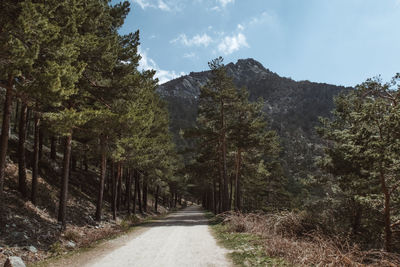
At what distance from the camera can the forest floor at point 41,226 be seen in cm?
861

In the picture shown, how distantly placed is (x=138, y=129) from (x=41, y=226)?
6857 mm

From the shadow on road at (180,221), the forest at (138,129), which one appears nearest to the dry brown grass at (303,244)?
the forest at (138,129)

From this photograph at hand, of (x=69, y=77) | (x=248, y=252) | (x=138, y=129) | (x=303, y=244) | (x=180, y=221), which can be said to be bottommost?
(x=180, y=221)

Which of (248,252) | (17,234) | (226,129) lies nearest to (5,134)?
(17,234)

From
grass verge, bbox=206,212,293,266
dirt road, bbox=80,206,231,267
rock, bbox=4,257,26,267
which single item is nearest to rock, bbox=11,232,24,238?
rock, bbox=4,257,26,267

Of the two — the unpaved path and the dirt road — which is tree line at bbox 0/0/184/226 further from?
the dirt road

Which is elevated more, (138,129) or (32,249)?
(138,129)

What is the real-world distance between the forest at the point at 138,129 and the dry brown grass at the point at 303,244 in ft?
0.16

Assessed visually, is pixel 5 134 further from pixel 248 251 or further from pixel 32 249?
pixel 248 251

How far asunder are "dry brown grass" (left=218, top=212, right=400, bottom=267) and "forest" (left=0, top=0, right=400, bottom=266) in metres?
0.05

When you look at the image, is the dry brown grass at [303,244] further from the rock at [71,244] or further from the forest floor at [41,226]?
the rock at [71,244]

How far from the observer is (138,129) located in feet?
50.8

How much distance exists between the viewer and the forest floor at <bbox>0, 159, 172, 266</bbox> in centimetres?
861

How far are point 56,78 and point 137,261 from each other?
6168 mm
